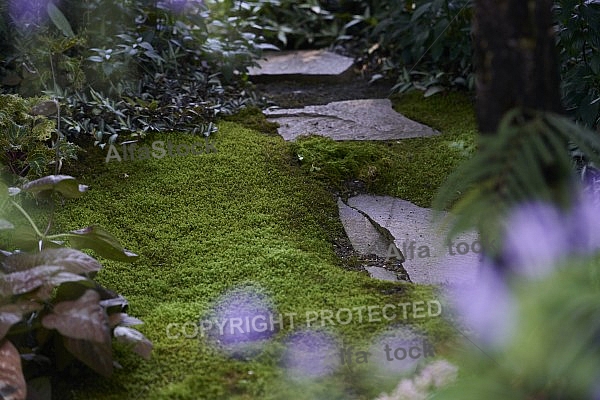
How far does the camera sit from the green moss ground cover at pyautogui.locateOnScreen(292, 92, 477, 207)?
10.1 ft

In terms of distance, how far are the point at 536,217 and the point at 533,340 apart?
26 centimetres

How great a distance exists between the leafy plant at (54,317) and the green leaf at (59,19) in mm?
1475

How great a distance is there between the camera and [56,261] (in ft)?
6.52

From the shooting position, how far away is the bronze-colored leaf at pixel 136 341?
77.6 inches

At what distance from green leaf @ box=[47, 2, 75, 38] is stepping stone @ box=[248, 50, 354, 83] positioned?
1108 millimetres

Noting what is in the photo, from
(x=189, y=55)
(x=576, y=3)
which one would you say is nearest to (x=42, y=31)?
(x=189, y=55)

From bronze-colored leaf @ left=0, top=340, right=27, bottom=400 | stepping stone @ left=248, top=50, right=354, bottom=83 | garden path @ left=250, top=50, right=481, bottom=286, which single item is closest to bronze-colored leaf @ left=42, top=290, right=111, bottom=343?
bronze-colored leaf @ left=0, top=340, right=27, bottom=400

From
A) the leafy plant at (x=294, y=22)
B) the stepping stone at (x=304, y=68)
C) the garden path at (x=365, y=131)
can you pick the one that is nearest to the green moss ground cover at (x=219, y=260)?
the garden path at (x=365, y=131)

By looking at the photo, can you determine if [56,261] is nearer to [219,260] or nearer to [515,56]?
[219,260]

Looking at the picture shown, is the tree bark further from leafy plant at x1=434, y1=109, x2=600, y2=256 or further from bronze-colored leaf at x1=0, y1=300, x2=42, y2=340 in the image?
bronze-colored leaf at x1=0, y1=300, x2=42, y2=340

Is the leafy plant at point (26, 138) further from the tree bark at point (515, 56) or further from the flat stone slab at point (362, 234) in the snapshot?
the tree bark at point (515, 56)

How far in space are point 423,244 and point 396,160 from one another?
67 cm

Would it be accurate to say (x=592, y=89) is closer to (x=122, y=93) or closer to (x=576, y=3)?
(x=576, y=3)

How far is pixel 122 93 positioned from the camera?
142 inches
